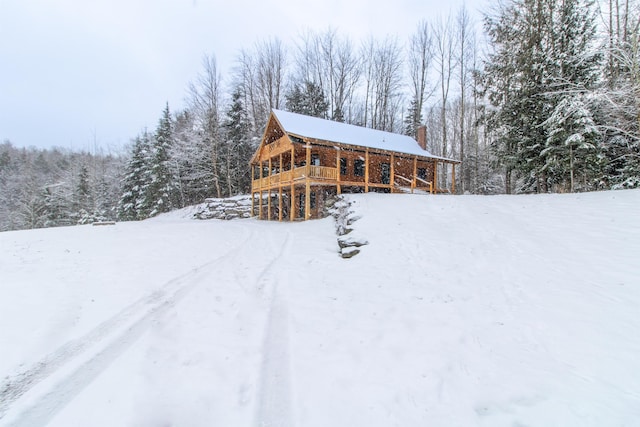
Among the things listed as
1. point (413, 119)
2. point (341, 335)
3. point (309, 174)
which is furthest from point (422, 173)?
point (341, 335)

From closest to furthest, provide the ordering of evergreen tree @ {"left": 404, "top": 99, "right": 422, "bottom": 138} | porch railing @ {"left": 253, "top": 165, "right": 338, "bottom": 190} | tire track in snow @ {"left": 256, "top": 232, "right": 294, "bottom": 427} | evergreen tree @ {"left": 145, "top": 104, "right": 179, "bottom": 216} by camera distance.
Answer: tire track in snow @ {"left": 256, "top": 232, "right": 294, "bottom": 427} < porch railing @ {"left": 253, "top": 165, "right": 338, "bottom": 190} < evergreen tree @ {"left": 145, "top": 104, "right": 179, "bottom": 216} < evergreen tree @ {"left": 404, "top": 99, "right": 422, "bottom": 138}

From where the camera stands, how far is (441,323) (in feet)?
13.8

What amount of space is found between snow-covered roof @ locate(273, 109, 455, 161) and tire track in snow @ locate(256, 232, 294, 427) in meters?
12.9

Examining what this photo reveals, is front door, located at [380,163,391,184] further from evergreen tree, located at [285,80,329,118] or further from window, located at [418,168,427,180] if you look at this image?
evergreen tree, located at [285,80,329,118]

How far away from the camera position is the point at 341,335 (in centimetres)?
396

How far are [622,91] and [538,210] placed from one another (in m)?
5.96

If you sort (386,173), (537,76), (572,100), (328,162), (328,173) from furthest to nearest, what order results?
(386,173), (328,162), (328,173), (537,76), (572,100)

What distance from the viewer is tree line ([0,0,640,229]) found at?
12.1 metres

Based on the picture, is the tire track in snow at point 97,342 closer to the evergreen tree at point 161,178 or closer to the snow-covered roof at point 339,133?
the snow-covered roof at point 339,133

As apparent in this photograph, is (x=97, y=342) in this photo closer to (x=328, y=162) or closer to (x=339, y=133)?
(x=328, y=162)

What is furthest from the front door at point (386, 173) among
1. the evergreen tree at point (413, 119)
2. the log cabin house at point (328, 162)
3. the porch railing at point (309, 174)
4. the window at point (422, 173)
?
the evergreen tree at point (413, 119)

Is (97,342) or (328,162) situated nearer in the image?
(97,342)

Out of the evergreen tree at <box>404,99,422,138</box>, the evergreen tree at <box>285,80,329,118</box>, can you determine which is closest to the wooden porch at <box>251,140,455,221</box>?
the evergreen tree at <box>285,80,329,118</box>

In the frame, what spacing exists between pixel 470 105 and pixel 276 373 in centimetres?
3772
